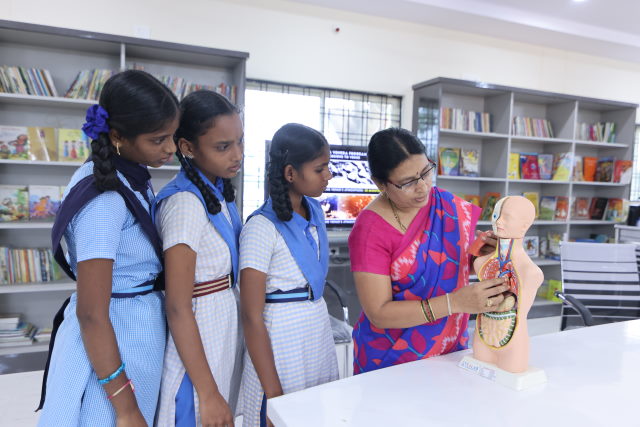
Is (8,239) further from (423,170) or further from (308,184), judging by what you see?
(423,170)

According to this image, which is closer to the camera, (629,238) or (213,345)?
(213,345)

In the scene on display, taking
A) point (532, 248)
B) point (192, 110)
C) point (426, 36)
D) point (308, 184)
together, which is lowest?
point (532, 248)

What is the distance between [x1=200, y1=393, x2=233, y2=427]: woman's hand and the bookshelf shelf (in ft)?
7.72

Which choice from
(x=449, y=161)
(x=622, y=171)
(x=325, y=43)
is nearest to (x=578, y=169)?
(x=622, y=171)

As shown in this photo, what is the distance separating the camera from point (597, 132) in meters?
4.69

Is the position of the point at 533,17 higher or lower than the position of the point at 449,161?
higher

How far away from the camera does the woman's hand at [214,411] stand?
0.94 m

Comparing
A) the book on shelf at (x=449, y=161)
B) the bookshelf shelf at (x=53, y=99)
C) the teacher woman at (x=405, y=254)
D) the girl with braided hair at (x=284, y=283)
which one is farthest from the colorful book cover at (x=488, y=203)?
the girl with braided hair at (x=284, y=283)

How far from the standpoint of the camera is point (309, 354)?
1129mm

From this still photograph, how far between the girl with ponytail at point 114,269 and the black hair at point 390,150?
0.52m

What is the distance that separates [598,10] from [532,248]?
2255 mm

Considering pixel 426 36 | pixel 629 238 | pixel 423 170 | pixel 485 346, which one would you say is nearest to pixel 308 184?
pixel 423 170

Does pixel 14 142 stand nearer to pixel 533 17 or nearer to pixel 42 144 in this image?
pixel 42 144

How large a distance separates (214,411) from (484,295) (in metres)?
0.64
